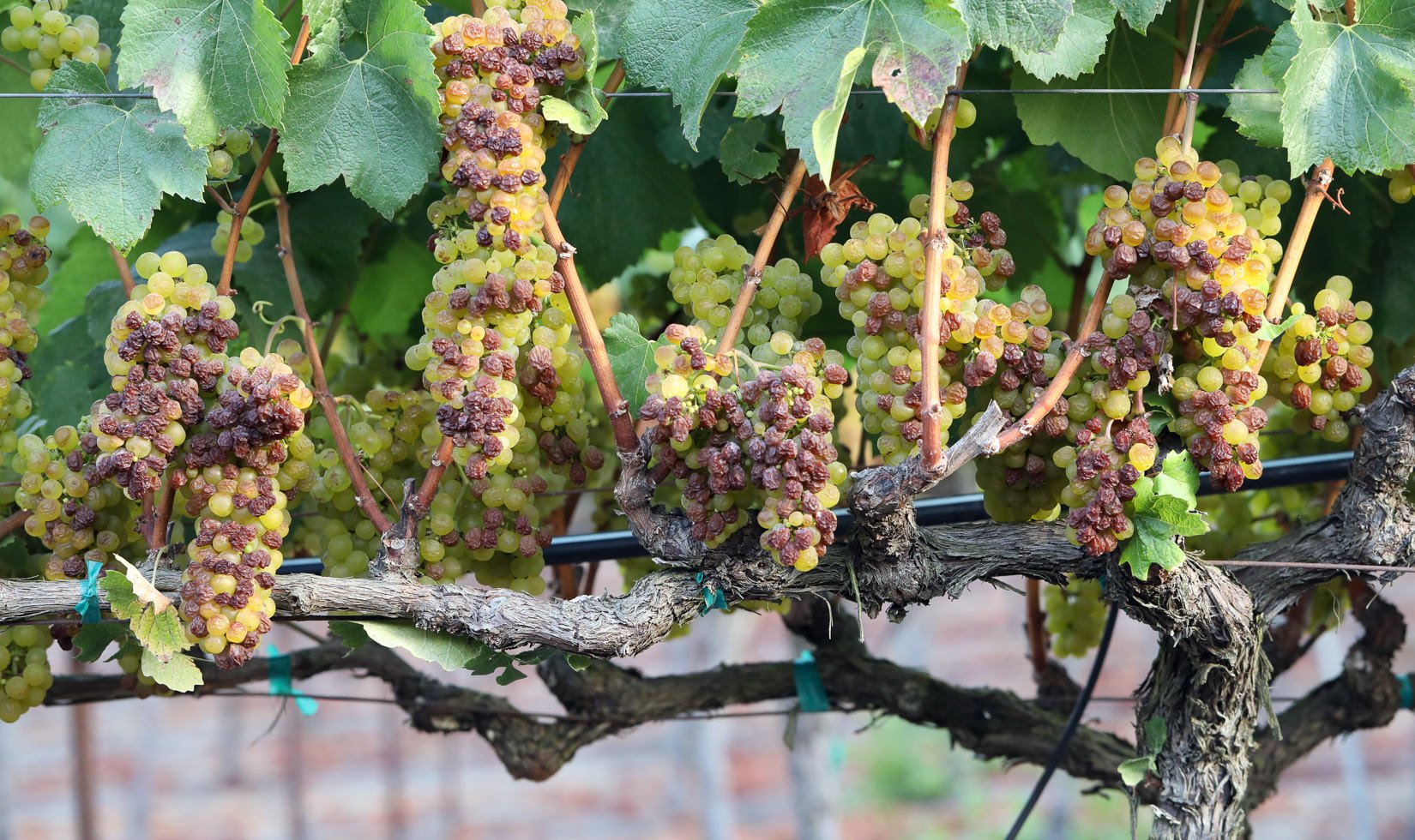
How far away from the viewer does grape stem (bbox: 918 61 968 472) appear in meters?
0.84

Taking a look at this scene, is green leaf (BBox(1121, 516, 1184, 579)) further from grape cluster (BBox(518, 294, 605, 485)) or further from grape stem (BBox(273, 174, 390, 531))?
grape stem (BBox(273, 174, 390, 531))

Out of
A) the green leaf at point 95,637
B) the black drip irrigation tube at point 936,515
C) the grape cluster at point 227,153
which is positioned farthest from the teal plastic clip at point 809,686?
the grape cluster at point 227,153

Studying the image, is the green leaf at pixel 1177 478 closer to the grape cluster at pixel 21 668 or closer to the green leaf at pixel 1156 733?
the green leaf at pixel 1156 733

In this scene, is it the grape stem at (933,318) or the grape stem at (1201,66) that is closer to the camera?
the grape stem at (933,318)

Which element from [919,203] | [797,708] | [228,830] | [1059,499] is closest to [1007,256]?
[919,203]

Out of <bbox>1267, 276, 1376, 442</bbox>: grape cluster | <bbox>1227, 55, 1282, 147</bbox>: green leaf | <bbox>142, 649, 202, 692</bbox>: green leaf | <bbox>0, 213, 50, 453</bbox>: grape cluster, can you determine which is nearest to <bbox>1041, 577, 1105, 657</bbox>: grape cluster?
<bbox>1267, 276, 1376, 442</bbox>: grape cluster

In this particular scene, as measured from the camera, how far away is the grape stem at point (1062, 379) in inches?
34.8

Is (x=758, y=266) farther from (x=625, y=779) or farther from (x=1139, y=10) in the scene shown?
(x=625, y=779)

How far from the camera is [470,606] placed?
3.13ft

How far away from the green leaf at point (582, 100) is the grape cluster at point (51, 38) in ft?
1.26

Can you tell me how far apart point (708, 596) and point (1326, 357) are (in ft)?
1.67

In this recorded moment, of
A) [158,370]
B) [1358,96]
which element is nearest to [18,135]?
[158,370]

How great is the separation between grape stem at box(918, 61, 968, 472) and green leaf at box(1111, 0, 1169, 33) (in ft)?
0.50

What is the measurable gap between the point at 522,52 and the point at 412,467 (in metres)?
0.41
